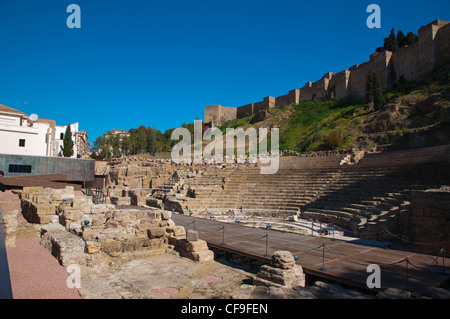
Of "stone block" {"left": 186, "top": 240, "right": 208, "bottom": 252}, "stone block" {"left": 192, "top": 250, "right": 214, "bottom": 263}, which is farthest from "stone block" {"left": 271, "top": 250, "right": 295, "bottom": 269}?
"stone block" {"left": 186, "top": 240, "right": 208, "bottom": 252}

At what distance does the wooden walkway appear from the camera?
17.9 ft

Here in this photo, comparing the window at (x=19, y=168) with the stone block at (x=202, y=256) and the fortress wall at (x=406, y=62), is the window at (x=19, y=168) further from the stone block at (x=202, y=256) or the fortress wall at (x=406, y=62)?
the fortress wall at (x=406, y=62)

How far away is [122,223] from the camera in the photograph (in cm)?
834

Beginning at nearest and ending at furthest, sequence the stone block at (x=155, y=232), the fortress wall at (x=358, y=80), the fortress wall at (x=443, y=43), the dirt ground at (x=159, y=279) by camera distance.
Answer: the dirt ground at (x=159, y=279) < the stone block at (x=155, y=232) < the fortress wall at (x=443, y=43) < the fortress wall at (x=358, y=80)

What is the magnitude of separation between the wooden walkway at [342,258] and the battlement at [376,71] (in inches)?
1248

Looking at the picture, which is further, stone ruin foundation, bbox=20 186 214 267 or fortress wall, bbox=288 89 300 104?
fortress wall, bbox=288 89 300 104

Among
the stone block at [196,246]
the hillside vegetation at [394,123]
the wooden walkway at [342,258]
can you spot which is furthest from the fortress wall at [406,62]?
the stone block at [196,246]

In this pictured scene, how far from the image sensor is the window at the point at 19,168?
2522 centimetres

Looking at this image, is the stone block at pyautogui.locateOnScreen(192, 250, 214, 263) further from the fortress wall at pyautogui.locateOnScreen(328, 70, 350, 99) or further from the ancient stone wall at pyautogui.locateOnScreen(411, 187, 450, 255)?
the fortress wall at pyautogui.locateOnScreen(328, 70, 350, 99)

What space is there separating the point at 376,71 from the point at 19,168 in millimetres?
43010

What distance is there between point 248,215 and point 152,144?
41507 millimetres

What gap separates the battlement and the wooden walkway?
31697 mm

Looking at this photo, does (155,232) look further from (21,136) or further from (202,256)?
(21,136)

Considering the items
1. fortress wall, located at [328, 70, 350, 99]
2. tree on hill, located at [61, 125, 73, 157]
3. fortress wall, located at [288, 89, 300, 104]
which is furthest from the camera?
fortress wall, located at [288, 89, 300, 104]
